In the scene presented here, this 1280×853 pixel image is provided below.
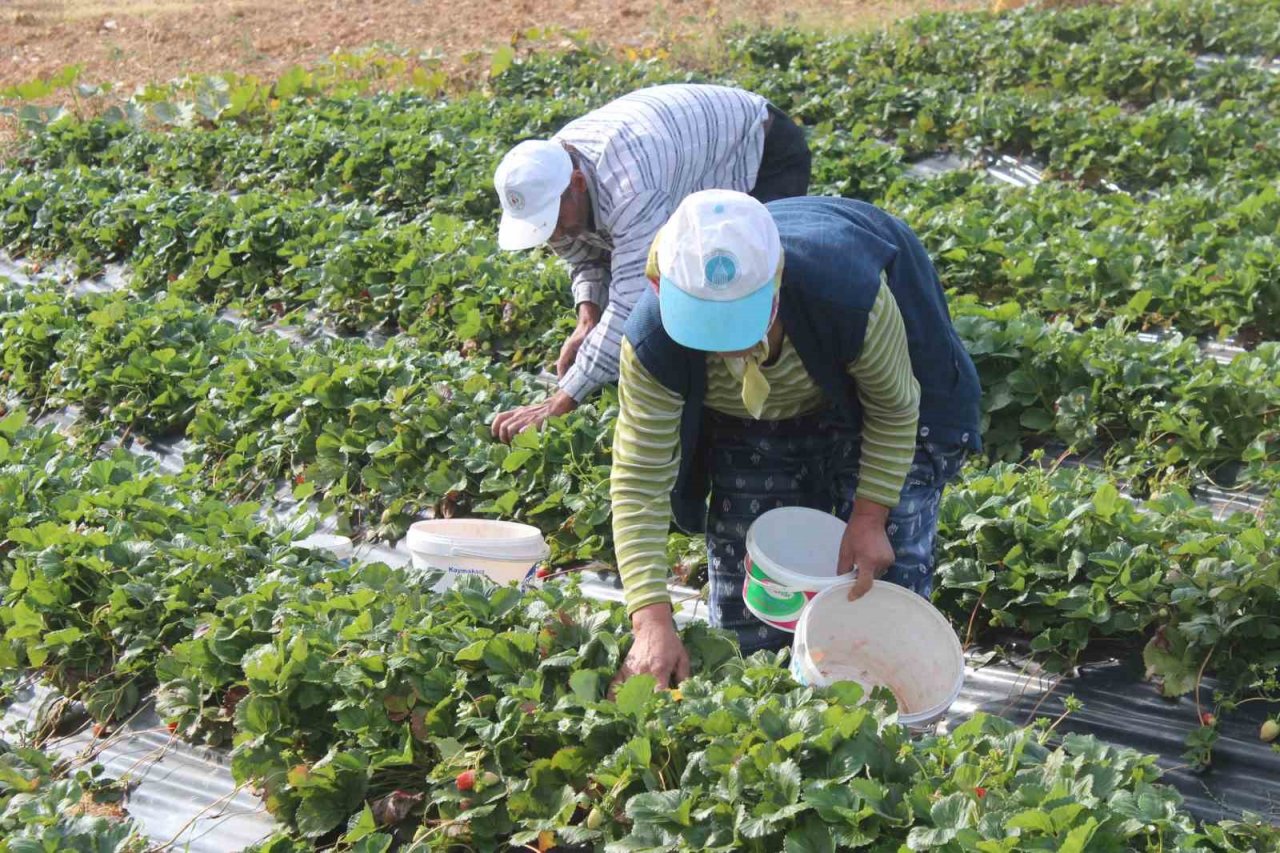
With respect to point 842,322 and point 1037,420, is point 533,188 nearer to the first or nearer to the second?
point 842,322

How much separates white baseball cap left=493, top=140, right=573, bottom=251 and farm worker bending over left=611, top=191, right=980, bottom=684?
0.96m

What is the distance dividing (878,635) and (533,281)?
313 centimetres

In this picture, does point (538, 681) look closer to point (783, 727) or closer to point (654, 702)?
point (654, 702)

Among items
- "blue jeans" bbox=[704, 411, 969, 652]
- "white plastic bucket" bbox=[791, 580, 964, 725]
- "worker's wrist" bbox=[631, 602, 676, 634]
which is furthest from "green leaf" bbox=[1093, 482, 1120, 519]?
"worker's wrist" bbox=[631, 602, 676, 634]

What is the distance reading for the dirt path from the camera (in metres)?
14.8

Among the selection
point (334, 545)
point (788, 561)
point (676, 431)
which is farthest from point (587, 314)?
point (676, 431)

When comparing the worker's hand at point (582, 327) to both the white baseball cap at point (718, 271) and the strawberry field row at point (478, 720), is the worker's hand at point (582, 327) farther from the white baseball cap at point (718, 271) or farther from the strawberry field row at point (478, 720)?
the white baseball cap at point (718, 271)

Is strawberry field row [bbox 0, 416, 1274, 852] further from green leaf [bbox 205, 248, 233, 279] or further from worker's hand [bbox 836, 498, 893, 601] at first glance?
green leaf [bbox 205, 248, 233, 279]

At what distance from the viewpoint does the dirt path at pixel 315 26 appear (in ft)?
Answer: 48.5

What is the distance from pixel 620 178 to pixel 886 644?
1565 mm

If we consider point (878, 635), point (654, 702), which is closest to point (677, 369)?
point (654, 702)

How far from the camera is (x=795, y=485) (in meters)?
3.15

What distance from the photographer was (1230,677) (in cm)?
321

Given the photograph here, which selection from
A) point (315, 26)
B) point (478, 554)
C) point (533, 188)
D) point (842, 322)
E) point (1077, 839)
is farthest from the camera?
point (315, 26)
